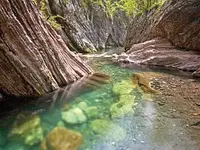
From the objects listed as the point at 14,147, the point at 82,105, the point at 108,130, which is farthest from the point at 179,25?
the point at 14,147

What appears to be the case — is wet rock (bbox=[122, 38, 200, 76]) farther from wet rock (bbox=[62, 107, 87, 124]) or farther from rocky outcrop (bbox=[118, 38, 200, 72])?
wet rock (bbox=[62, 107, 87, 124])

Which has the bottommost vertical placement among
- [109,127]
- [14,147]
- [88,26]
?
[88,26]

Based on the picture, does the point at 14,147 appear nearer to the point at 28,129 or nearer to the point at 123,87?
the point at 28,129

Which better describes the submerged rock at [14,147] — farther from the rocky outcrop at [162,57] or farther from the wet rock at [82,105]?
the rocky outcrop at [162,57]

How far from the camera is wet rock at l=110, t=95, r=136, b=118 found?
8.09 metres

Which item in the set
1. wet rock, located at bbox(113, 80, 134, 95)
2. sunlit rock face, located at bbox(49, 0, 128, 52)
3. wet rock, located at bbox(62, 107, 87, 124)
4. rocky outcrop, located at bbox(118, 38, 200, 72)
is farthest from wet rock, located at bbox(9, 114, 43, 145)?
sunlit rock face, located at bbox(49, 0, 128, 52)

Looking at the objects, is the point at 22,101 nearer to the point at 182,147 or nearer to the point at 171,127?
the point at 171,127

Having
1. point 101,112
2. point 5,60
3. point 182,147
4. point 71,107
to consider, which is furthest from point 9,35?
point 182,147

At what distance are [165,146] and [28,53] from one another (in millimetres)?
5987

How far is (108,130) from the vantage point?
678 centimetres

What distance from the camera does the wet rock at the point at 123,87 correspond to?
10.6 meters

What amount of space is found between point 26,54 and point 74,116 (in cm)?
314

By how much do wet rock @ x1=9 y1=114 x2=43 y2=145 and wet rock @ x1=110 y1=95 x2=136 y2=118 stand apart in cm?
219

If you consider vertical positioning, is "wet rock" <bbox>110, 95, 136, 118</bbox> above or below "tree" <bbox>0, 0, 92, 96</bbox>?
below
